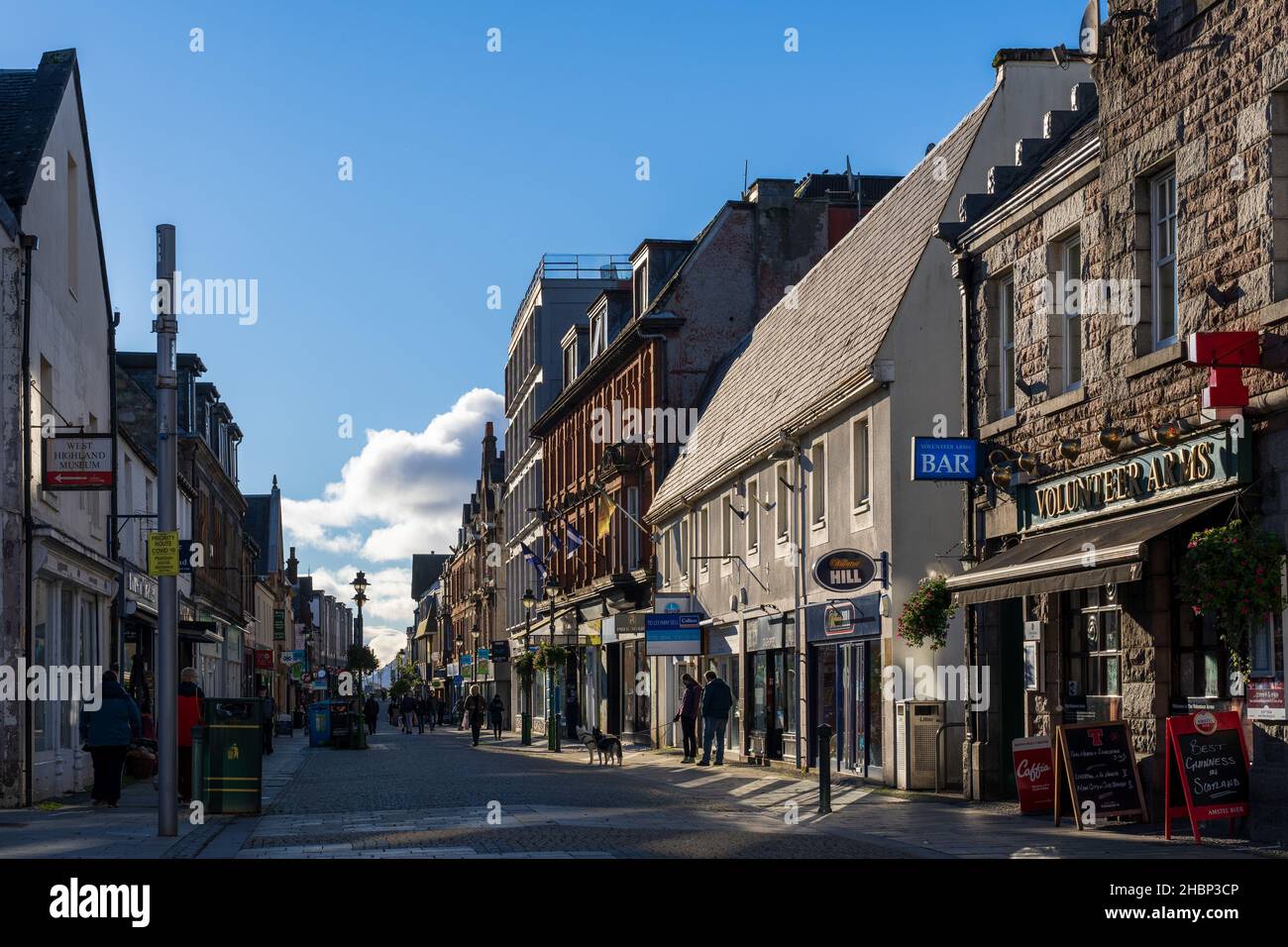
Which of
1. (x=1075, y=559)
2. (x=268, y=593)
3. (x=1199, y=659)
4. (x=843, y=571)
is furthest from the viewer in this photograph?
(x=268, y=593)

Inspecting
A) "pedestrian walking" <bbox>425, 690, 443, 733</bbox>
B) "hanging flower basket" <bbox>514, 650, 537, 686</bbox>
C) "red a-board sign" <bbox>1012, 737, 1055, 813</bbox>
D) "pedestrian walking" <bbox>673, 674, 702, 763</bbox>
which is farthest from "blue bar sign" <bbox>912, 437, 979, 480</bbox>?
"pedestrian walking" <bbox>425, 690, 443, 733</bbox>

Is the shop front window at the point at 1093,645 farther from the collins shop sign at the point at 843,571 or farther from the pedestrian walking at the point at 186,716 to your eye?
the pedestrian walking at the point at 186,716

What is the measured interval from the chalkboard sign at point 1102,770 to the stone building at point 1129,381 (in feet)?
1.34

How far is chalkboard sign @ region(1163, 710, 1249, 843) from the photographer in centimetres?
1589

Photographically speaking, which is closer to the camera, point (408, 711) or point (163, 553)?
point (163, 553)

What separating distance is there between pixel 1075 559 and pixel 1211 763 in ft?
8.98

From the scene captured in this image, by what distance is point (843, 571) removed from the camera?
2483 centimetres

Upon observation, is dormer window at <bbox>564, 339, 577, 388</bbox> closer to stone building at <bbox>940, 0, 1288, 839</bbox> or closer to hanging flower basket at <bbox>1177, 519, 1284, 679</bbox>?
stone building at <bbox>940, 0, 1288, 839</bbox>

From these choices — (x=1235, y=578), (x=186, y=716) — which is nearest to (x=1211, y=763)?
(x=1235, y=578)

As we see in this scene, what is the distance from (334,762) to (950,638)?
18.8 metres

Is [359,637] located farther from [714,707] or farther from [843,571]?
[843,571]

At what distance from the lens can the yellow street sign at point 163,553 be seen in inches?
664
